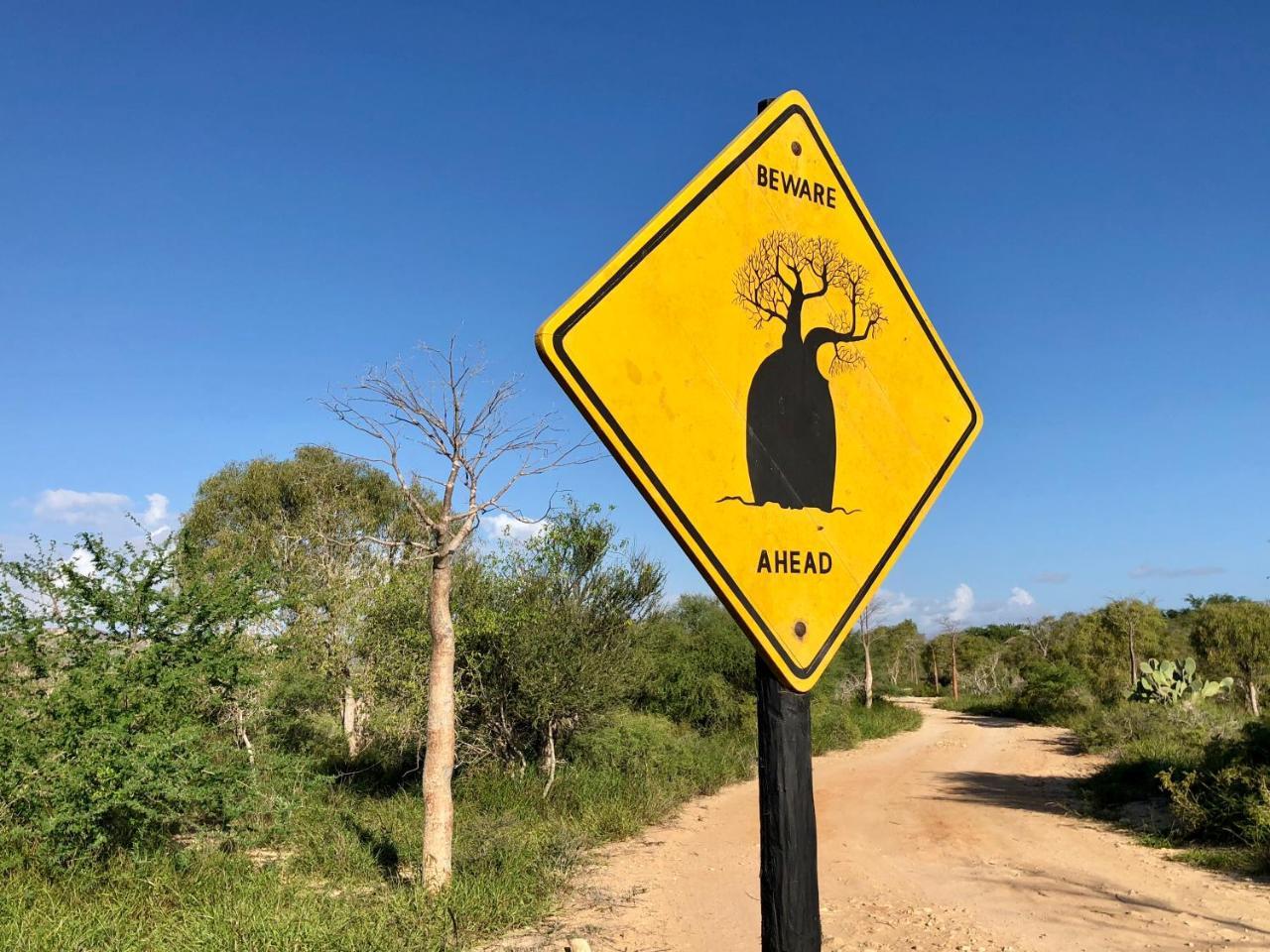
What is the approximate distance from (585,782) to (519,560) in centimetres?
394

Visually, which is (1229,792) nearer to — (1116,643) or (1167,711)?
(1167,711)

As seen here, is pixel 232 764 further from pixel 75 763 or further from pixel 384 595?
pixel 384 595

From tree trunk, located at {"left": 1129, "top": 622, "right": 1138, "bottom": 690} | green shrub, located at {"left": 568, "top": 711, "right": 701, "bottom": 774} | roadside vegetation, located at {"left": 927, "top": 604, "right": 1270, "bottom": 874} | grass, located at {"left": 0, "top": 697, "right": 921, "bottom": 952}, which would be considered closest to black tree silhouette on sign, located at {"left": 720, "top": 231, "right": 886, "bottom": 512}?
grass, located at {"left": 0, "top": 697, "right": 921, "bottom": 952}

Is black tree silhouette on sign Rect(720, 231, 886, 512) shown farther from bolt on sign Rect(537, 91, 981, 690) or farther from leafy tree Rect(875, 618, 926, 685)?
leafy tree Rect(875, 618, 926, 685)

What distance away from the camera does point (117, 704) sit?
28.2ft

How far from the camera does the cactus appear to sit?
19.5 metres

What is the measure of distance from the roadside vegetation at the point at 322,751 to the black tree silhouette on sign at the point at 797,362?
20.6ft

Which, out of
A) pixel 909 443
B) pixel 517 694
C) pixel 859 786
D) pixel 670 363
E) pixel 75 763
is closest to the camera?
pixel 670 363

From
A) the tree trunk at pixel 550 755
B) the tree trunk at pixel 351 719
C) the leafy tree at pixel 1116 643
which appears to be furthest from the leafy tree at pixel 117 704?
the leafy tree at pixel 1116 643

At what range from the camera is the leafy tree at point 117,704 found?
26.3 feet

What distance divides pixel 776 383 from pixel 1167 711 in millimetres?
19613

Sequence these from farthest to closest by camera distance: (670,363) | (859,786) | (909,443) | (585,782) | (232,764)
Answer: (859,786) < (585,782) < (232,764) < (909,443) < (670,363)

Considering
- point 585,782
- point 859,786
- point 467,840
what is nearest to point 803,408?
point 467,840

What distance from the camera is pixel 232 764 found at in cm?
926
